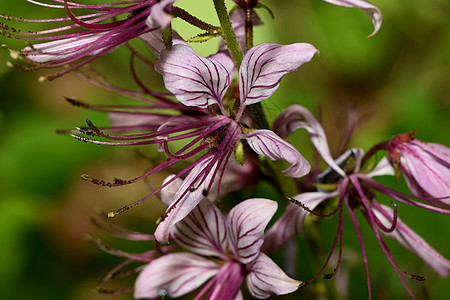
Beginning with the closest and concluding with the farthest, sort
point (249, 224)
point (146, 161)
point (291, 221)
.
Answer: point (249, 224) < point (291, 221) < point (146, 161)

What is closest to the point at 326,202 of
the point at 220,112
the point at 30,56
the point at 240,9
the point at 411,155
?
the point at 411,155

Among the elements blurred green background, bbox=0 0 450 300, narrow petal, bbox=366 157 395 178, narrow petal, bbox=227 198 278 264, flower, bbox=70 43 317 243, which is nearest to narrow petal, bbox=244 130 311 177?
flower, bbox=70 43 317 243

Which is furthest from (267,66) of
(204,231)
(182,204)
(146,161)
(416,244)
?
(146,161)

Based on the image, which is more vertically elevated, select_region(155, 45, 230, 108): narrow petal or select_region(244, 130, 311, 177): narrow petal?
select_region(155, 45, 230, 108): narrow petal

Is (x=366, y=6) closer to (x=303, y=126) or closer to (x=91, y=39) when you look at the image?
(x=303, y=126)

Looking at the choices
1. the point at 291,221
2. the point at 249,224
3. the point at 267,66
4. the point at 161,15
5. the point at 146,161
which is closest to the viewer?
the point at 161,15

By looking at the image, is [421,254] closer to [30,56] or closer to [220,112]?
[220,112]

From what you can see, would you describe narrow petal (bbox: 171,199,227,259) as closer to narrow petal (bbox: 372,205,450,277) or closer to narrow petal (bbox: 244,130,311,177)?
narrow petal (bbox: 244,130,311,177)
